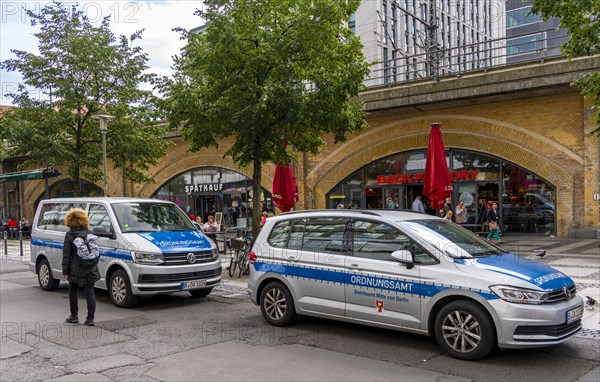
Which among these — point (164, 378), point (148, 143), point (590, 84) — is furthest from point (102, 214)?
point (148, 143)

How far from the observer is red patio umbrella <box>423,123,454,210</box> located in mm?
14438

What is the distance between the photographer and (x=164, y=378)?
5.59 meters

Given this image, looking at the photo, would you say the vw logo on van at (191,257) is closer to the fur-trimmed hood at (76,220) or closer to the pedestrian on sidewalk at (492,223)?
the fur-trimmed hood at (76,220)

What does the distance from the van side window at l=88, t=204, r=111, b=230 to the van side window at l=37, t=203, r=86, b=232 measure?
1.69 ft

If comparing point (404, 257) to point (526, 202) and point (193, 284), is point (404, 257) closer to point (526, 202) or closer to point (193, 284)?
point (193, 284)

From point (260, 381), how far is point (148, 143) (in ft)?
55.3

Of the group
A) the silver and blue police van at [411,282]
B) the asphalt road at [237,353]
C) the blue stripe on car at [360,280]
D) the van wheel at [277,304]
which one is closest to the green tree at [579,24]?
the silver and blue police van at [411,282]

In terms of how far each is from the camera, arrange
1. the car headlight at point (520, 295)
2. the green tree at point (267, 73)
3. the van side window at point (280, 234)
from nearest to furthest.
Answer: the car headlight at point (520, 295)
the van side window at point (280, 234)
the green tree at point (267, 73)

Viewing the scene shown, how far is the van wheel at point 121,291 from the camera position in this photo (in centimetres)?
938

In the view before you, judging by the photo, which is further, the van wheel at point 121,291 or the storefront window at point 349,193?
the storefront window at point 349,193

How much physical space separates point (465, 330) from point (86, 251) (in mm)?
5522

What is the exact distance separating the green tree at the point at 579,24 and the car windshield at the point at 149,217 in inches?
310

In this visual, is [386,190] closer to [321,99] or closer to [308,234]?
[321,99]

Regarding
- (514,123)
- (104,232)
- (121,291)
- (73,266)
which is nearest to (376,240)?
(73,266)
